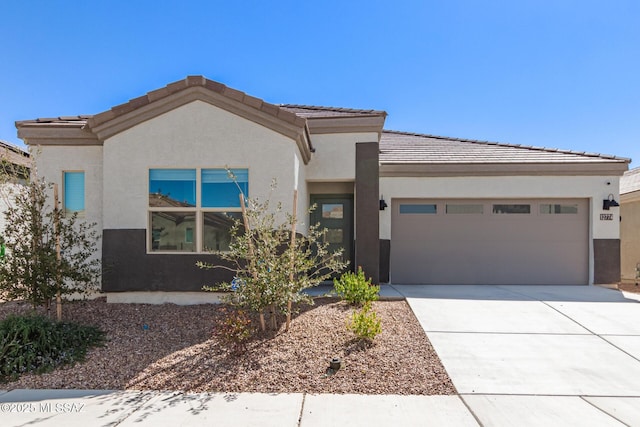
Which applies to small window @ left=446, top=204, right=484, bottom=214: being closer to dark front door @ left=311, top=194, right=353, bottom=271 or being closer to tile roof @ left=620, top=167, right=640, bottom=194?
dark front door @ left=311, top=194, right=353, bottom=271

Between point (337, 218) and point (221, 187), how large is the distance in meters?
3.51

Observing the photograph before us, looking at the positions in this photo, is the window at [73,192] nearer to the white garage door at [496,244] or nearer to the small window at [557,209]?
the white garage door at [496,244]

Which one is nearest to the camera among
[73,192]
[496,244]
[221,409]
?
[221,409]

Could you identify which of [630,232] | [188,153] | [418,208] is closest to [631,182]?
[630,232]

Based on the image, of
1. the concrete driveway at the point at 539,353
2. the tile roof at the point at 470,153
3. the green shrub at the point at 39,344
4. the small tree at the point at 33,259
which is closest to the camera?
the concrete driveway at the point at 539,353

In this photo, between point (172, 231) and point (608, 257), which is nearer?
point (172, 231)

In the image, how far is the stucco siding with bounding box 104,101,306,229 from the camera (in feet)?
20.8

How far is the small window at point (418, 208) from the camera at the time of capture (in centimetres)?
914

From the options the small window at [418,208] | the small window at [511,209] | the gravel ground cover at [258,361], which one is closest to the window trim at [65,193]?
the gravel ground cover at [258,361]

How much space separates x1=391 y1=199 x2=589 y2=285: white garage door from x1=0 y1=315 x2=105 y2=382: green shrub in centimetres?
692

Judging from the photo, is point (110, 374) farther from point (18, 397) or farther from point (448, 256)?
point (448, 256)

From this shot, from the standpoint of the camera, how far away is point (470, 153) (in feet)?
31.6

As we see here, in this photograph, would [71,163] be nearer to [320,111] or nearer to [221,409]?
[320,111]

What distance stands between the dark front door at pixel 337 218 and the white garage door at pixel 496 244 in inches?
49.4
